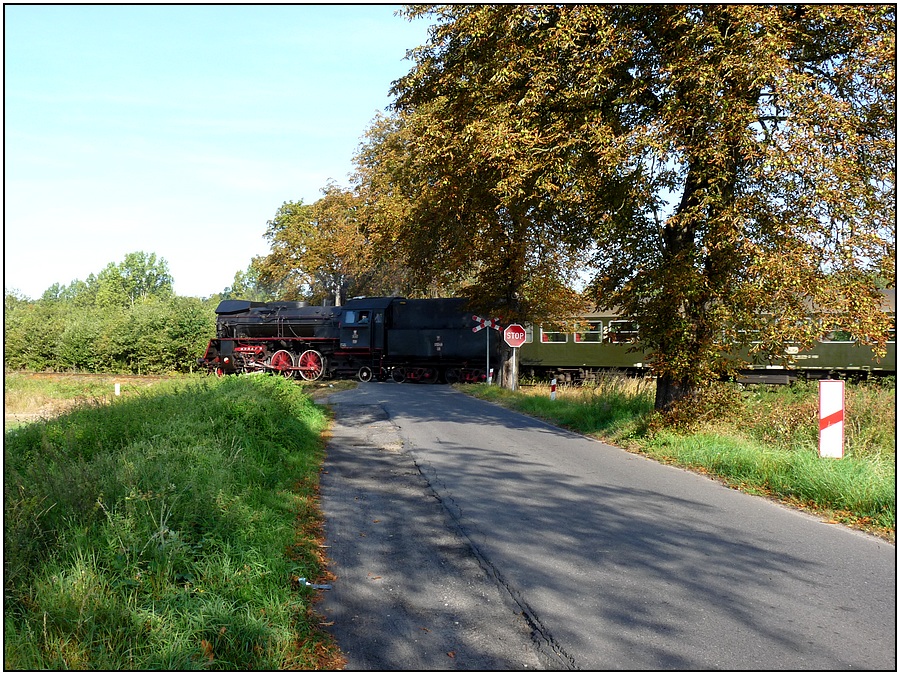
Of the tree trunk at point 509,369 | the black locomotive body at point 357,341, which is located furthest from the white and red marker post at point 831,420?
the black locomotive body at point 357,341

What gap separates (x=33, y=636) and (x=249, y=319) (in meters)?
32.0

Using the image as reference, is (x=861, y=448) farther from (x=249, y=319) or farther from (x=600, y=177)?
(x=249, y=319)

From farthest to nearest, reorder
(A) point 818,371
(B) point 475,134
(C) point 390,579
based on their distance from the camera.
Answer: (A) point 818,371
(B) point 475,134
(C) point 390,579

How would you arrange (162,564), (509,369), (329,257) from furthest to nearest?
(329,257), (509,369), (162,564)

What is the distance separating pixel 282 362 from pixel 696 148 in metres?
26.7

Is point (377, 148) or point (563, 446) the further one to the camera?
point (377, 148)

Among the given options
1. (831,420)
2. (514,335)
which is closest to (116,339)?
(514,335)

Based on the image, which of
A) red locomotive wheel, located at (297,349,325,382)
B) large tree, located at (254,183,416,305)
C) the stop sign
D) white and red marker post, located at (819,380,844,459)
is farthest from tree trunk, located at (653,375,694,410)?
large tree, located at (254,183,416,305)

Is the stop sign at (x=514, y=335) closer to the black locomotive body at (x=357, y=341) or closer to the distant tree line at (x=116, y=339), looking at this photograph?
the black locomotive body at (x=357, y=341)

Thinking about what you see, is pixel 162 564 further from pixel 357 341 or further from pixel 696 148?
pixel 357 341

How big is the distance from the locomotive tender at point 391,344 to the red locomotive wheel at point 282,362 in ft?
0.16

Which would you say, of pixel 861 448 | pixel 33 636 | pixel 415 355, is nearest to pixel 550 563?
pixel 33 636

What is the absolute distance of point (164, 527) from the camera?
4.94 meters

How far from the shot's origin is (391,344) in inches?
1276
